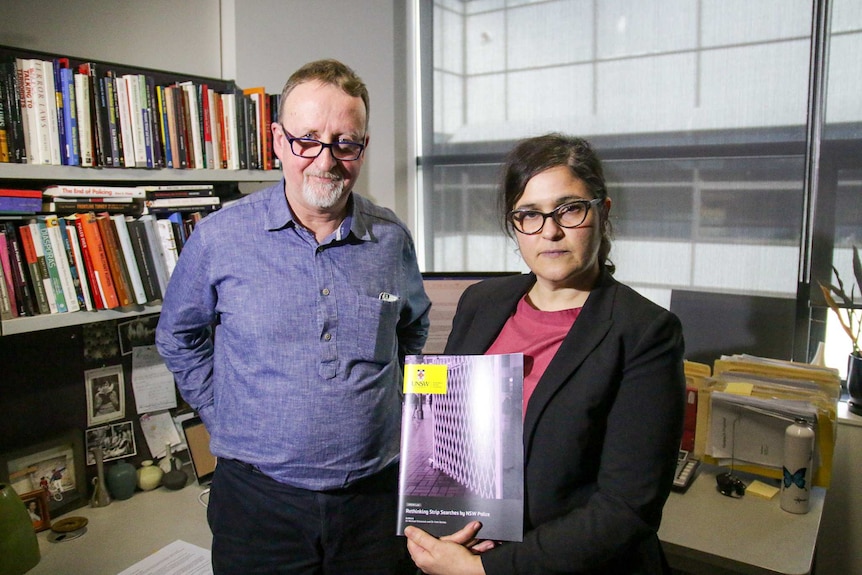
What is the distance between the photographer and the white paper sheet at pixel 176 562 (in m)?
1.61

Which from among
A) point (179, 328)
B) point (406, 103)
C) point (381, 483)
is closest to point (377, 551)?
point (381, 483)

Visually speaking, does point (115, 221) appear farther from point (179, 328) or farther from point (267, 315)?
point (267, 315)

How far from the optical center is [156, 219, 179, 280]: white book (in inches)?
76.3

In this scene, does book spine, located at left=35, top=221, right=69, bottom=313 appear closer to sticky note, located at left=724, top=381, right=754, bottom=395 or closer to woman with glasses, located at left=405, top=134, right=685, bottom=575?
woman with glasses, located at left=405, top=134, right=685, bottom=575

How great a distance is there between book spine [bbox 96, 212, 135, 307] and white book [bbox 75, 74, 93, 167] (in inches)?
6.8

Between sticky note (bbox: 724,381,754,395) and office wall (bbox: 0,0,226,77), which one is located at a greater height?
office wall (bbox: 0,0,226,77)

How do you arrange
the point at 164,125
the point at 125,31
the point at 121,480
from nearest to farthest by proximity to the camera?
1. the point at 164,125
2. the point at 121,480
3. the point at 125,31

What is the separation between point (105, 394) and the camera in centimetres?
207

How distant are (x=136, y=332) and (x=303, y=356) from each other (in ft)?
3.32

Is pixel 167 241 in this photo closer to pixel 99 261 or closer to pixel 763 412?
pixel 99 261

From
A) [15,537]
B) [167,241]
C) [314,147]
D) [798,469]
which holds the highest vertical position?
[314,147]

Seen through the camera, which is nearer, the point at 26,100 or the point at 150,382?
the point at 26,100

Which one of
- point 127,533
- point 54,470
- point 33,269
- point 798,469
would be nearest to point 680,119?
point 798,469

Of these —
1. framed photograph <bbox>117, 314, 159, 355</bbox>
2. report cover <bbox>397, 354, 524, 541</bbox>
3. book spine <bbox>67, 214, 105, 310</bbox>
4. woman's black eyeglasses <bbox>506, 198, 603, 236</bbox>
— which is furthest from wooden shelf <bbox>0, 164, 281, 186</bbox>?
woman's black eyeglasses <bbox>506, 198, 603, 236</bbox>
